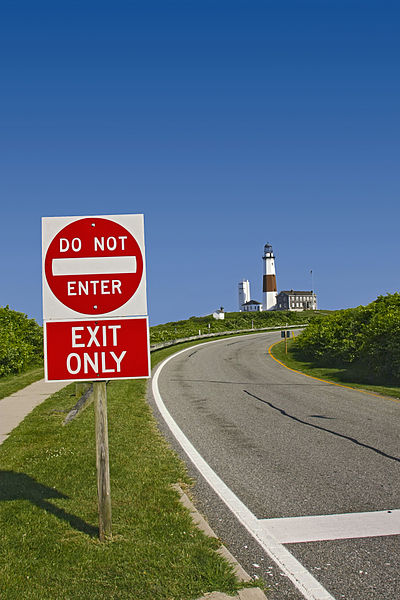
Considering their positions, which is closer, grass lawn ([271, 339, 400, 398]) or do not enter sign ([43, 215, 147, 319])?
do not enter sign ([43, 215, 147, 319])

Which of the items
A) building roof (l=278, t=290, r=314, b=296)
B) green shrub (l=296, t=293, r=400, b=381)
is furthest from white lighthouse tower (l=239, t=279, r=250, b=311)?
green shrub (l=296, t=293, r=400, b=381)

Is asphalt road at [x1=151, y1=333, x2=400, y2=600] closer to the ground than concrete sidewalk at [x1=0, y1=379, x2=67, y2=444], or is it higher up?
closer to the ground

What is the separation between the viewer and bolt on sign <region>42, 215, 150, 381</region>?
4934mm

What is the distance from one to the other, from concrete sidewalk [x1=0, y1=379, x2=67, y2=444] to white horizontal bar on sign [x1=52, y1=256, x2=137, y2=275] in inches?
215

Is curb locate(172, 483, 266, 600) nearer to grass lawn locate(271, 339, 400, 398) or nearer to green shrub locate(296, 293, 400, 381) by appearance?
grass lawn locate(271, 339, 400, 398)

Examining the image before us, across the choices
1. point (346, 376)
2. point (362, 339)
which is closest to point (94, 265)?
point (346, 376)


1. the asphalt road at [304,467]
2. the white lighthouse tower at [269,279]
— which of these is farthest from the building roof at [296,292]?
the asphalt road at [304,467]

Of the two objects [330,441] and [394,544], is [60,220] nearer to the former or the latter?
[394,544]

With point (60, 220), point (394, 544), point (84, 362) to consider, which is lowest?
point (394, 544)

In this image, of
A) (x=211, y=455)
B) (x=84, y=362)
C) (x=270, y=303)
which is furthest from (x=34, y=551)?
(x=270, y=303)

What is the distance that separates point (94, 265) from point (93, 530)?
2472 mm

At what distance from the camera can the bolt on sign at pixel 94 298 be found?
4.93 meters

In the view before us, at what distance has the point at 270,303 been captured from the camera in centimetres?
13262

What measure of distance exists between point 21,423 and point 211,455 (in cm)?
447
